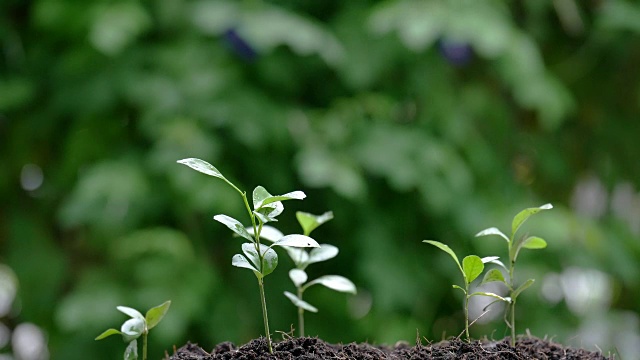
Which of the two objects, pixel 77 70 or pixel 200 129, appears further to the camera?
pixel 77 70

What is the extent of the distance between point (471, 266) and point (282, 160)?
122 cm

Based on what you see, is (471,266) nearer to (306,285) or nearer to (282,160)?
(306,285)

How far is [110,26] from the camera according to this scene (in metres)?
1.39

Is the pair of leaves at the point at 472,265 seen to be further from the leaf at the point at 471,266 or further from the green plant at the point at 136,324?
the green plant at the point at 136,324

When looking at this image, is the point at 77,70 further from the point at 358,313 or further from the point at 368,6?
the point at 358,313

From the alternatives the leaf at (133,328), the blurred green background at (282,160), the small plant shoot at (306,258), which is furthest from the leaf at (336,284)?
the blurred green background at (282,160)

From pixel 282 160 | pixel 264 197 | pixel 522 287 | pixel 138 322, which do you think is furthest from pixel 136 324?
pixel 282 160

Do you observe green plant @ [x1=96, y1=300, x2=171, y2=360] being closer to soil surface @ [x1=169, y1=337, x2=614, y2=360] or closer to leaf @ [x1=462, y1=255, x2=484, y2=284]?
soil surface @ [x1=169, y1=337, x2=614, y2=360]

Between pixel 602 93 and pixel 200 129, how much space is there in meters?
1.06

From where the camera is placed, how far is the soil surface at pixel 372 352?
414 mm

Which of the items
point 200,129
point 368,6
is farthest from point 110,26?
point 368,6

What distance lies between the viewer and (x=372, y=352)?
0.44 m

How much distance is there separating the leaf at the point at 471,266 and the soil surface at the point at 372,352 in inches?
1.5

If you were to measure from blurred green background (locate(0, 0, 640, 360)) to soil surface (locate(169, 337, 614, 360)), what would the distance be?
959 millimetres
